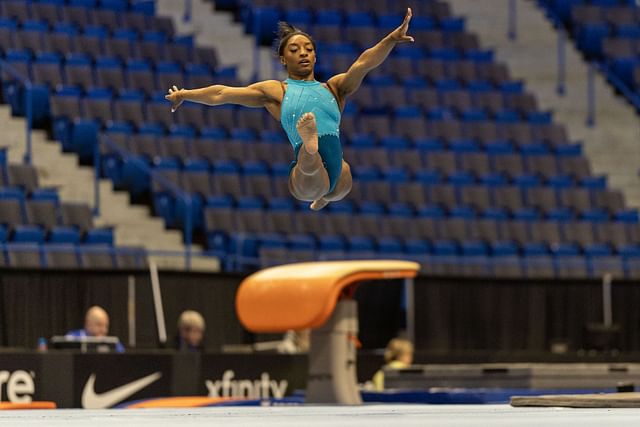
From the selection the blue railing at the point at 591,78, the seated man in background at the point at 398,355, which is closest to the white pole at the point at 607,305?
the seated man in background at the point at 398,355

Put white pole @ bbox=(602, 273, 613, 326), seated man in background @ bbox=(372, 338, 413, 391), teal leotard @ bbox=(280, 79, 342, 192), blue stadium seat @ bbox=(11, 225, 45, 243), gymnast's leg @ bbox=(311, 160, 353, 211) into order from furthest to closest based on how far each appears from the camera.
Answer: white pole @ bbox=(602, 273, 613, 326)
blue stadium seat @ bbox=(11, 225, 45, 243)
seated man in background @ bbox=(372, 338, 413, 391)
gymnast's leg @ bbox=(311, 160, 353, 211)
teal leotard @ bbox=(280, 79, 342, 192)

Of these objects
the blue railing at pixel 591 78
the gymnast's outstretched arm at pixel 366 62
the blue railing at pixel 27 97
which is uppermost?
the blue railing at pixel 591 78

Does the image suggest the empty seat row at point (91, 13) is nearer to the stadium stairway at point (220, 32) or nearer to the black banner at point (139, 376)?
the stadium stairway at point (220, 32)

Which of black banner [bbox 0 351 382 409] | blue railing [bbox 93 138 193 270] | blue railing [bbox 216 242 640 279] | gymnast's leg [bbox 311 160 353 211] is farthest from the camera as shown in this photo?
blue railing [bbox 93 138 193 270]

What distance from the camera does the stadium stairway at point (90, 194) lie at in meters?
15.9

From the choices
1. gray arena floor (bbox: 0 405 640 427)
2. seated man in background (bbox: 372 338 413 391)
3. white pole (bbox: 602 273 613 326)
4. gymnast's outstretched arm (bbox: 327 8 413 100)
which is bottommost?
gray arena floor (bbox: 0 405 640 427)

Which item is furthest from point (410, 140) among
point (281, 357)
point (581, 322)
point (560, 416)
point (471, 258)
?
point (560, 416)

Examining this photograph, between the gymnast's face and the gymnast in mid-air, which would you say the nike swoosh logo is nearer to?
the gymnast in mid-air

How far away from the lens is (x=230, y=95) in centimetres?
735

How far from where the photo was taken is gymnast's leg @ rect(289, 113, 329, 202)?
22.4 ft

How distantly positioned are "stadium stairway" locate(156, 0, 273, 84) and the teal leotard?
1360cm

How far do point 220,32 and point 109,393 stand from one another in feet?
40.3

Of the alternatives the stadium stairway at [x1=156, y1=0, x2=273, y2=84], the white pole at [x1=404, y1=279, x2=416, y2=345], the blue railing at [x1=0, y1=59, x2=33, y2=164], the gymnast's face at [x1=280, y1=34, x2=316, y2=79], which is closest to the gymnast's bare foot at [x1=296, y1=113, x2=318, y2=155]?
the gymnast's face at [x1=280, y1=34, x2=316, y2=79]

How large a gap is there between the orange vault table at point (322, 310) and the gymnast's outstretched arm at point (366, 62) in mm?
2193
